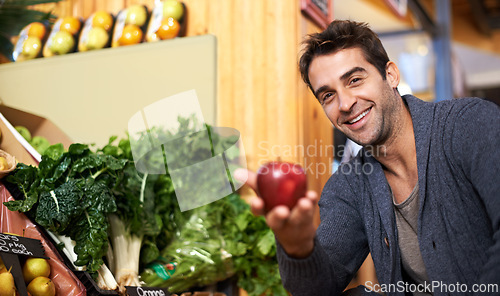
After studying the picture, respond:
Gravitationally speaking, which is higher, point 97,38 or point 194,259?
point 97,38

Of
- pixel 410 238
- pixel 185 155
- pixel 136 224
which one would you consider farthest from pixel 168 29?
pixel 410 238

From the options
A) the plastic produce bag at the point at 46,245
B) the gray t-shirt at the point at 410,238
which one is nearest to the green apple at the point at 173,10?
the plastic produce bag at the point at 46,245

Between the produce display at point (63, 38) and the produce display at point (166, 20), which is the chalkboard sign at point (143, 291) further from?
the produce display at point (63, 38)

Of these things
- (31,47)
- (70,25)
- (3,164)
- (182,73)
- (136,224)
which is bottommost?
(136,224)

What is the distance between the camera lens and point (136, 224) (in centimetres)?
175

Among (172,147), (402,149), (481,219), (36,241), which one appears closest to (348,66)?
(402,149)

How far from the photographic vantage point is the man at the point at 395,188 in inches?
47.0

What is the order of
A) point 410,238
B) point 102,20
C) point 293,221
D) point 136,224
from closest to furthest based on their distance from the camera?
point 293,221, point 410,238, point 136,224, point 102,20

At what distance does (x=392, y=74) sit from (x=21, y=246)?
3.73 feet

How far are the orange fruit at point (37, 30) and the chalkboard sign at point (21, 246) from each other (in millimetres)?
1426

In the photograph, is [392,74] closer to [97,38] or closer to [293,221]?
[293,221]

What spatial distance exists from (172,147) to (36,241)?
0.65 meters

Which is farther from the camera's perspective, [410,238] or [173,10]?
[173,10]

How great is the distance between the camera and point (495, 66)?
29.0 ft
